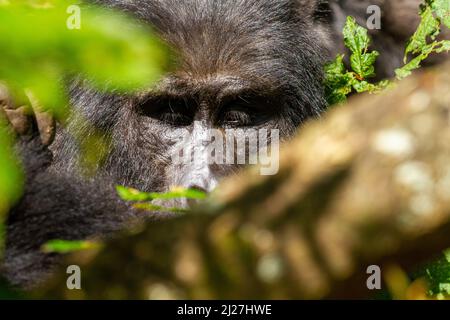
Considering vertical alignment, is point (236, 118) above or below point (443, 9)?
below

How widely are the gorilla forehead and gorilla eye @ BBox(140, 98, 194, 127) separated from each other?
23 centimetres

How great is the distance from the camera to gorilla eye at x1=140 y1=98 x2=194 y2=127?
5156 millimetres

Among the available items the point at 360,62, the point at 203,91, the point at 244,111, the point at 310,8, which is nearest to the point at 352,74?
the point at 360,62

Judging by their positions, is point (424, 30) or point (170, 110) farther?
point (424, 30)

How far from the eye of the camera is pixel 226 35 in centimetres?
539

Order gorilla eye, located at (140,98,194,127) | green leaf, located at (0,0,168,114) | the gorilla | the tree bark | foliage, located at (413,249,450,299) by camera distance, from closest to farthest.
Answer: green leaf, located at (0,0,168,114)
the tree bark
foliage, located at (413,249,450,299)
the gorilla
gorilla eye, located at (140,98,194,127)

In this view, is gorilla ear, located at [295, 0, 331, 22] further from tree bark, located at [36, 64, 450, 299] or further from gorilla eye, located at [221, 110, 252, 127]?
tree bark, located at [36, 64, 450, 299]

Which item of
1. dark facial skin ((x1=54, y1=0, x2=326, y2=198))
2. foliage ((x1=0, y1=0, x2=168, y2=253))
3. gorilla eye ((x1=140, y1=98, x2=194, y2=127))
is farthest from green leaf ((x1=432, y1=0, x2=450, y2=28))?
foliage ((x1=0, y1=0, x2=168, y2=253))

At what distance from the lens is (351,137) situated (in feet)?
6.40

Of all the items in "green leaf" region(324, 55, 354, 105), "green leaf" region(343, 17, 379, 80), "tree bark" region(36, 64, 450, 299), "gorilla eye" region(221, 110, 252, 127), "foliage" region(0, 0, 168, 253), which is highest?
"green leaf" region(343, 17, 379, 80)

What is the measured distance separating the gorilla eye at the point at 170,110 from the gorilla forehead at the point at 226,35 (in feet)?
0.76

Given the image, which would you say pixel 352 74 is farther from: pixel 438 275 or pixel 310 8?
pixel 438 275

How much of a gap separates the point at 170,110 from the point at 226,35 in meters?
0.72
